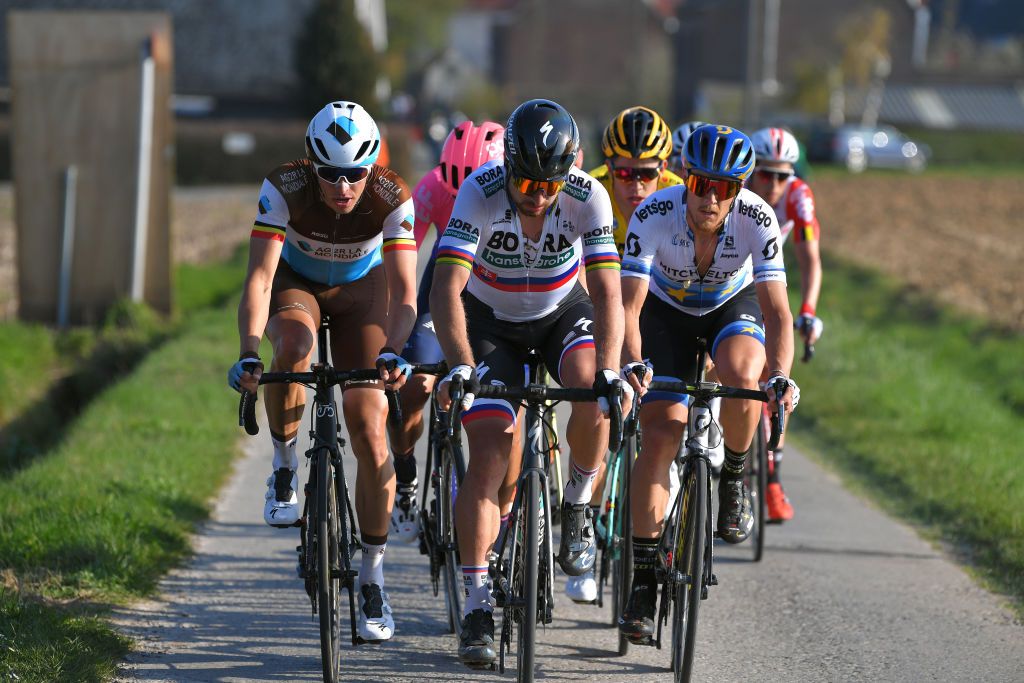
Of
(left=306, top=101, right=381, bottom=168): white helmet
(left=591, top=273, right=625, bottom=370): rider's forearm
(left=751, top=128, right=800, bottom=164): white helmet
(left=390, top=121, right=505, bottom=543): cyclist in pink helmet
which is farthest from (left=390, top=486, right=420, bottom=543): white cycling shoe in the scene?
(left=751, top=128, right=800, bottom=164): white helmet

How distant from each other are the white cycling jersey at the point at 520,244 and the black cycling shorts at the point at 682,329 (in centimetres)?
67

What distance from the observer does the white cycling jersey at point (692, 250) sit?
5.97m

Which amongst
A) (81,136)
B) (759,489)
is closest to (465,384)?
(759,489)

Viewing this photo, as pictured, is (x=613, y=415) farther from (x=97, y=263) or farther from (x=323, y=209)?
(x=97, y=263)

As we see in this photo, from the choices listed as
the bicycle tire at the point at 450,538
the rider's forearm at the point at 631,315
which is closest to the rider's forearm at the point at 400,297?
the bicycle tire at the point at 450,538

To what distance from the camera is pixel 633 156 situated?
700cm

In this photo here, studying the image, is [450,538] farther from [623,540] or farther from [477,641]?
[477,641]

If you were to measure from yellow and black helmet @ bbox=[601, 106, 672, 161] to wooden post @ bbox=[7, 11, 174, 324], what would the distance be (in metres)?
9.56

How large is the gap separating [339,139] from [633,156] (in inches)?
79.0

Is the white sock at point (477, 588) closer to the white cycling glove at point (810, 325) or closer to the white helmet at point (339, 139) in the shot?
the white helmet at point (339, 139)

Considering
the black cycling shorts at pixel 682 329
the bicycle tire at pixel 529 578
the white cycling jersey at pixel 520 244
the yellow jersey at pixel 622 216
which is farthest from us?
the yellow jersey at pixel 622 216

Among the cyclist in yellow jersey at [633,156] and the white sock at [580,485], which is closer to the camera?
the white sock at [580,485]

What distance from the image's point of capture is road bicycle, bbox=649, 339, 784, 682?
17.3 feet

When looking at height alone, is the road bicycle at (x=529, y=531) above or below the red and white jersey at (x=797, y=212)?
below
